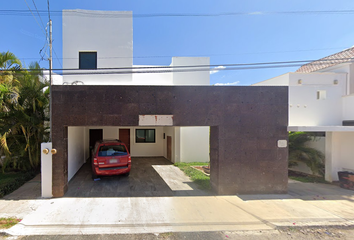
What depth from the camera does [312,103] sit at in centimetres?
912

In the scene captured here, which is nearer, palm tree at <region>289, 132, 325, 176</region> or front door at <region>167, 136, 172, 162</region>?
palm tree at <region>289, 132, 325, 176</region>

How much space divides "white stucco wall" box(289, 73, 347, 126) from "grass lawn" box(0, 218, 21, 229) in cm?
1018

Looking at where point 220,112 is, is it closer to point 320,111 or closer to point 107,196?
point 107,196

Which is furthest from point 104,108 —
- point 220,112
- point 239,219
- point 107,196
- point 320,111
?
point 320,111

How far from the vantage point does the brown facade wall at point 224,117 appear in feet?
19.7

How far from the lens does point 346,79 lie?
9.72 meters

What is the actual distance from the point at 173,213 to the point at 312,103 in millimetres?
8332

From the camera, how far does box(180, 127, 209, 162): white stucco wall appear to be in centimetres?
1144

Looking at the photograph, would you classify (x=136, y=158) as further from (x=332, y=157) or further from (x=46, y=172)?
(x=332, y=157)

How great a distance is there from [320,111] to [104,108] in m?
9.50

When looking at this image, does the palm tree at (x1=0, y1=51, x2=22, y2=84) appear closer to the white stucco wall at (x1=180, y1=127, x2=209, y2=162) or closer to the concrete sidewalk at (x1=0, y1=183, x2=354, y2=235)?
the concrete sidewalk at (x1=0, y1=183, x2=354, y2=235)

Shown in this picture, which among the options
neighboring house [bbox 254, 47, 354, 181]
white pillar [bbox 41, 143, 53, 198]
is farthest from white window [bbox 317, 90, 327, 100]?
white pillar [bbox 41, 143, 53, 198]

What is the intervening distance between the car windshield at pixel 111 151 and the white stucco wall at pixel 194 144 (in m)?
4.34

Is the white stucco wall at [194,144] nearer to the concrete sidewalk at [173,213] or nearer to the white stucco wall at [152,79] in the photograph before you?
the white stucco wall at [152,79]
